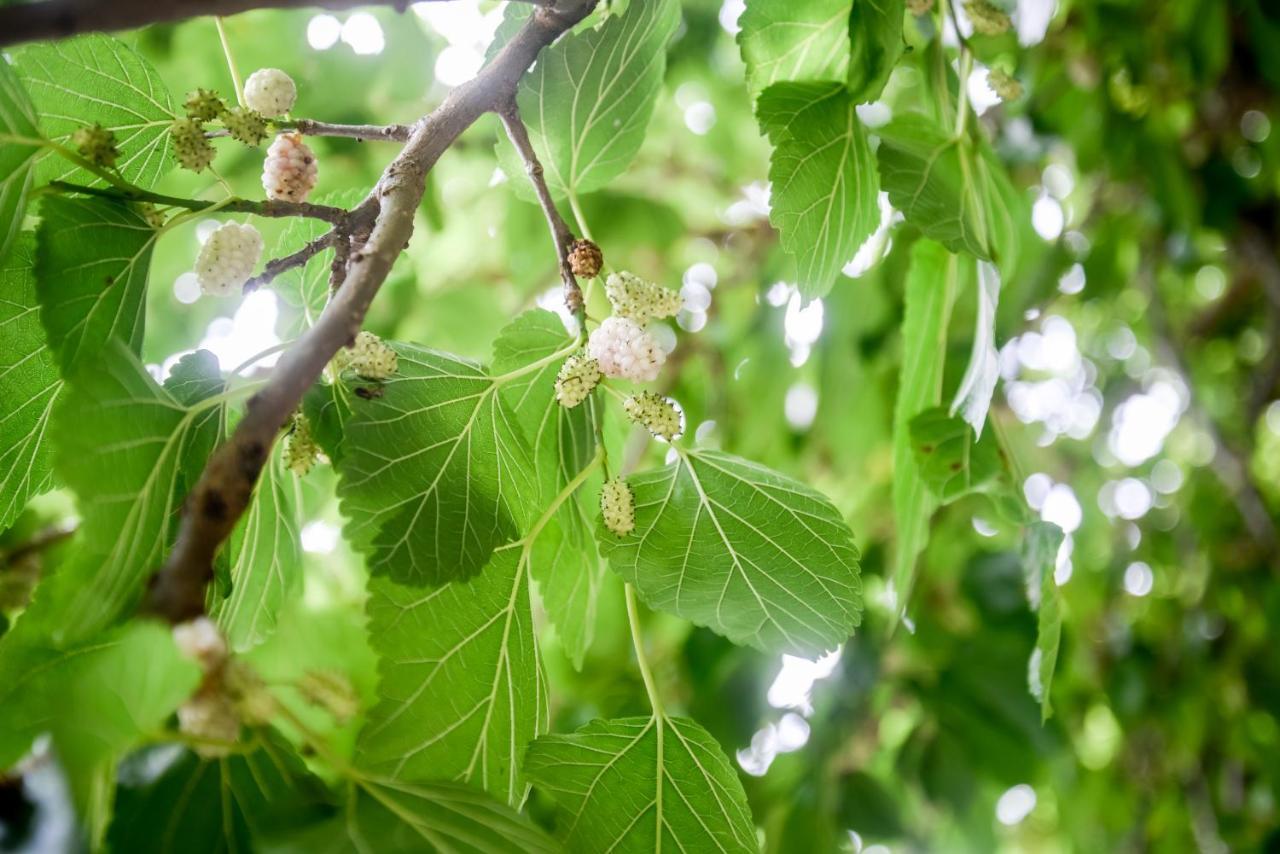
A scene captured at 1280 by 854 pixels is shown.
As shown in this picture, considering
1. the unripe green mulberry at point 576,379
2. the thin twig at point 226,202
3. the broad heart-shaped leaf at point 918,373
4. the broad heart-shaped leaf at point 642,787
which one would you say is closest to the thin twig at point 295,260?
the thin twig at point 226,202

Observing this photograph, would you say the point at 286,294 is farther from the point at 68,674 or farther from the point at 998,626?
the point at 998,626

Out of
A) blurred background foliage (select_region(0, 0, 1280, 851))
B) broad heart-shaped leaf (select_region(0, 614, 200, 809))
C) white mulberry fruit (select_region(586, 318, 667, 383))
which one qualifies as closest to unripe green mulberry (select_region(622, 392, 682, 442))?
white mulberry fruit (select_region(586, 318, 667, 383))

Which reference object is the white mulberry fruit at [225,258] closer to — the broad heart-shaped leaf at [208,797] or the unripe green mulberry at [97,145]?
the unripe green mulberry at [97,145]

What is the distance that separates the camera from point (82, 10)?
257 millimetres

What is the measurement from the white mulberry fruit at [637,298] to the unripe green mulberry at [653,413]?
0.04 meters

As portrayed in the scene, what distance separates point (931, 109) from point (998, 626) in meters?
0.67

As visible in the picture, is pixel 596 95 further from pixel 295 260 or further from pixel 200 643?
pixel 200 643

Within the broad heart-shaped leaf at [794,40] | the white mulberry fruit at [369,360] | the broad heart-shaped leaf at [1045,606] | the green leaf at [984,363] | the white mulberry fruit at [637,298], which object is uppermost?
the broad heart-shaped leaf at [794,40]

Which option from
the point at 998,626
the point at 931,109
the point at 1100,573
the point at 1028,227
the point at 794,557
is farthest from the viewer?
the point at 1100,573

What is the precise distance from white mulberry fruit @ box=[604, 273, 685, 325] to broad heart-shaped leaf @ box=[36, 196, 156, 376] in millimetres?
206

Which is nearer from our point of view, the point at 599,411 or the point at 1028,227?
the point at 599,411

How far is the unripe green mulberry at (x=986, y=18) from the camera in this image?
0.60 meters

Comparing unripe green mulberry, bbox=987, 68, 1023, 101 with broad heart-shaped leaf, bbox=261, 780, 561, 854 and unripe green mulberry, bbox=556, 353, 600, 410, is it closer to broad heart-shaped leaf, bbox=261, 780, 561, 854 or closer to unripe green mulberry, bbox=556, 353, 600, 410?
unripe green mulberry, bbox=556, 353, 600, 410

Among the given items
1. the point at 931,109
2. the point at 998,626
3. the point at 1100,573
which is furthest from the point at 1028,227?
the point at 1100,573
